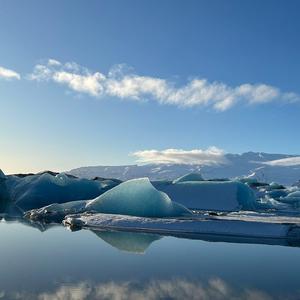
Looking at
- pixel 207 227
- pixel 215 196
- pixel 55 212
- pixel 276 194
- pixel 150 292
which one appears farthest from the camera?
pixel 276 194

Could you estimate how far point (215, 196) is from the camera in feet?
Result: 112

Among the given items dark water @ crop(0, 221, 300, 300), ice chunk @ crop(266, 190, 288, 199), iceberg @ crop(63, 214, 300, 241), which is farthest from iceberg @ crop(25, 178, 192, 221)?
ice chunk @ crop(266, 190, 288, 199)

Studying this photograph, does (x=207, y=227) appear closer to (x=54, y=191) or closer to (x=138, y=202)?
(x=138, y=202)

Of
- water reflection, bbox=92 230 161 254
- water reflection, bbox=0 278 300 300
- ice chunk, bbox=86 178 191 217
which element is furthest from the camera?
ice chunk, bbox=86 178 191 217

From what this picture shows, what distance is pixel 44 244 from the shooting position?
14.1 metres

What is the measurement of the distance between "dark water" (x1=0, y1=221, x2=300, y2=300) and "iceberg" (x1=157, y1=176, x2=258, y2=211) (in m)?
17.6

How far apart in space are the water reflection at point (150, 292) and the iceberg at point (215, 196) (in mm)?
23918

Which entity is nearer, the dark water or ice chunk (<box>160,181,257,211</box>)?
the dark water

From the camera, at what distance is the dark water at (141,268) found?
8.23 metres

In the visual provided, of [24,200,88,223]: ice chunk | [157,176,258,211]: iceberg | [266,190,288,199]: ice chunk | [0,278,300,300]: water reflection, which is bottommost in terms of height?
[0,278,300,300]: water reflection

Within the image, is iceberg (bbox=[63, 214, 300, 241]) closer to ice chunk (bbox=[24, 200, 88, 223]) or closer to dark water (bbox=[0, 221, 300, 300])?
dark water (bbox=[0, 221, 300, 300])

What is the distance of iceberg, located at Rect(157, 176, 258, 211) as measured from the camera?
33094 mm

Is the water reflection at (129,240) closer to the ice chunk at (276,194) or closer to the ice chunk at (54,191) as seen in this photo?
the ice chunk at (54,191)

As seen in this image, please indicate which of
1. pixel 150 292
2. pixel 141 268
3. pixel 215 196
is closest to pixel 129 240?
pixel 141 268
